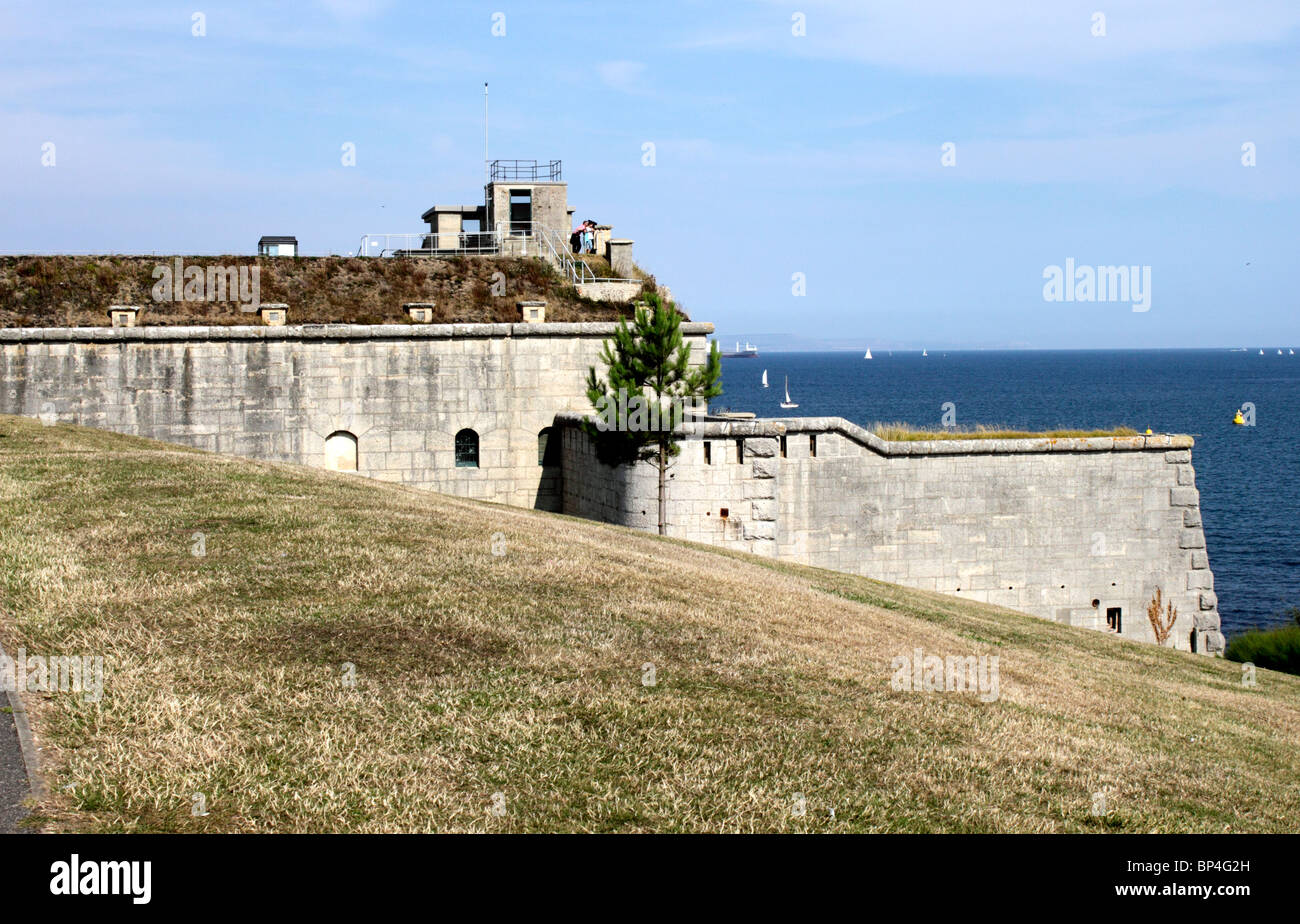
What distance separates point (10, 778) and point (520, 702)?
3.54 metres

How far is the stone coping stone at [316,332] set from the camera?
27969 mm

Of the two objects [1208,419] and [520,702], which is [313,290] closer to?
[520,702]

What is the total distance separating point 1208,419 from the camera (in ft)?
351

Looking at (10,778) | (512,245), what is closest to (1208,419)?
(512,245)

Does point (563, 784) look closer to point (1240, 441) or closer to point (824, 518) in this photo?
point (824, 518)

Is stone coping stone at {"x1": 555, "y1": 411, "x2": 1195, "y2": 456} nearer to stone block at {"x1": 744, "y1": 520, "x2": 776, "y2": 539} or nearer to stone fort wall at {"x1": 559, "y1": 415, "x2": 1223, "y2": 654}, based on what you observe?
stone fort wall at {"x1": 559, "y1": 415, "x2": 1223, "y2": 654}

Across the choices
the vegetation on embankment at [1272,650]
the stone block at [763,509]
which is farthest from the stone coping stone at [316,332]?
the vegetation on embankment at [1272,650]

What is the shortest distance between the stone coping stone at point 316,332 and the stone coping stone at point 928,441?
15.6 ft

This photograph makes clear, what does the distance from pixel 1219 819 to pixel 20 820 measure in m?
8.16

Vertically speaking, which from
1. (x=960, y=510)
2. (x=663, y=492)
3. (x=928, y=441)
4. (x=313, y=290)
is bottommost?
(x=960, y=510)

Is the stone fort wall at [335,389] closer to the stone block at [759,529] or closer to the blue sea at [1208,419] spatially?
the stone block at [759,529]
